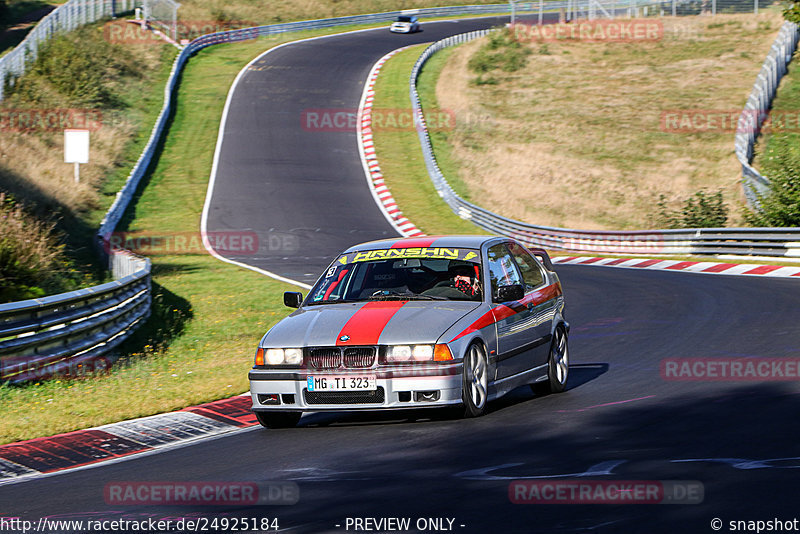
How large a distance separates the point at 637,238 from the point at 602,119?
2175 cm

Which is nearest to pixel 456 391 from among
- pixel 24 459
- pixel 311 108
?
pixel 24 459

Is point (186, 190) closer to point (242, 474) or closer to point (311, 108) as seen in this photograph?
point (311, 108)

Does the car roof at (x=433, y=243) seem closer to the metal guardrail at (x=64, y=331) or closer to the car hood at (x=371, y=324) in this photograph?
the car hood at (x=371, y=324)

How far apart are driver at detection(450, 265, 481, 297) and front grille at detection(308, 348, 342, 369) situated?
5.14 feet

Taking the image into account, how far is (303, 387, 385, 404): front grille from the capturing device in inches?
336

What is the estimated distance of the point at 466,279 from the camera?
9.80m

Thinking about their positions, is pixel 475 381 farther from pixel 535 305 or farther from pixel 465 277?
pixel 535 305
